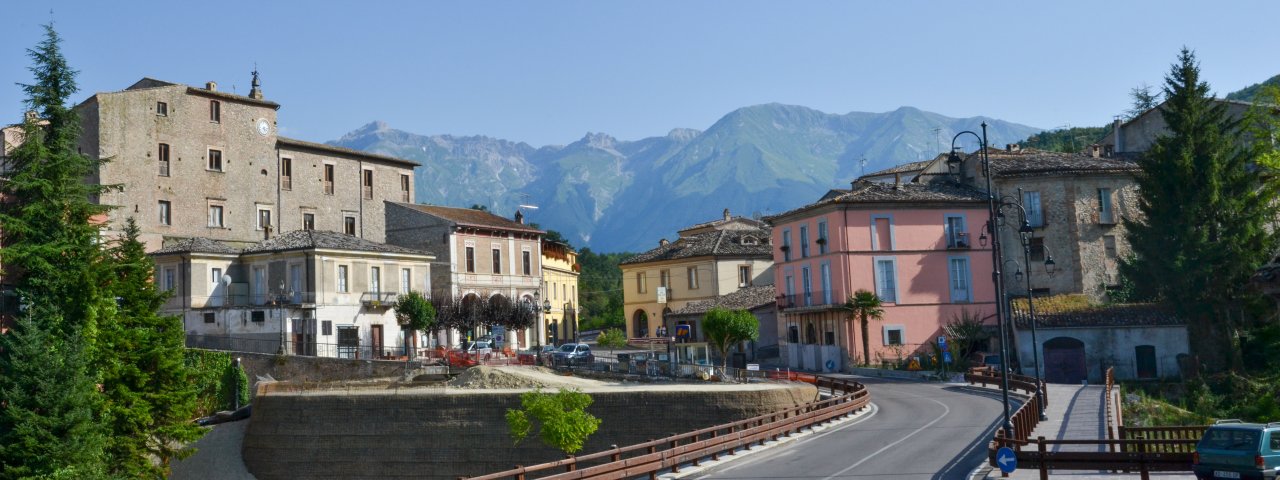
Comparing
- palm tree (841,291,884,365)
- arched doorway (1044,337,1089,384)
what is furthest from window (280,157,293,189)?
arched doorway (1044,337,1089,384)

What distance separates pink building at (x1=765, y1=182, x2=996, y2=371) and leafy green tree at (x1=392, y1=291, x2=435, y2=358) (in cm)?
2070

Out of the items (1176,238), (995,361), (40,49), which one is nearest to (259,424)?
(40,49)

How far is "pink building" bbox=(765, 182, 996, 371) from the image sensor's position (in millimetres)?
57250

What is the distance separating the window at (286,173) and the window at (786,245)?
A: 31.5 m

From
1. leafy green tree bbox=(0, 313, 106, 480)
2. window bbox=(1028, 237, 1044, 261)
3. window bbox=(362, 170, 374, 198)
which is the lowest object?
leafy green tree bbox=(0, 313, 106, 480)

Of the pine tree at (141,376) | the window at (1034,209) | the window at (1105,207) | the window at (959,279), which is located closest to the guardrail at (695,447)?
the pine tree at (141,376)

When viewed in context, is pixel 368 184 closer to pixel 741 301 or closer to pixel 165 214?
pixel 165 214

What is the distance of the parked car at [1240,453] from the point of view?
788 inches

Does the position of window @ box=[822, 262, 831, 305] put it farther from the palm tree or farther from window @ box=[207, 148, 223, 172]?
window @ box=[207, 148, 223, 172]

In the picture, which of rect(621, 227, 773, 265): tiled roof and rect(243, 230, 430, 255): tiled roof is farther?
rect(621, 227, 773, 265): tiled roof

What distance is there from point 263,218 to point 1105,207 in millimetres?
49809

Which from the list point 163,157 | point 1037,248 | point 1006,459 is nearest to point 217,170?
point 163,157

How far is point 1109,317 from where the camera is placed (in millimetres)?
50750

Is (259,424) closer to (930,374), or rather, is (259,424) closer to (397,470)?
(397,470)
